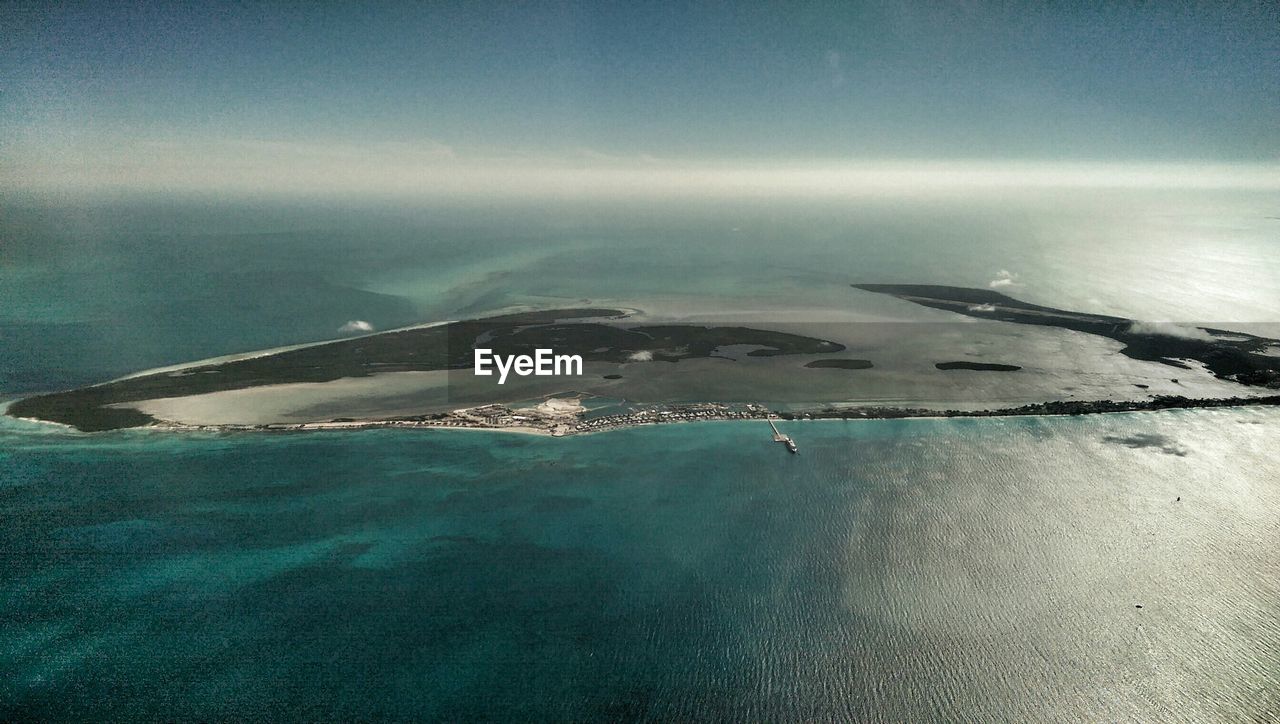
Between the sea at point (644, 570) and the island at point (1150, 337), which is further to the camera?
the island at point (1150, 337)

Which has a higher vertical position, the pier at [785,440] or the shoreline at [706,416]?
the shoreline at [706,416]

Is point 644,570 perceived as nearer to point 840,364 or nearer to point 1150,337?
point 840,364

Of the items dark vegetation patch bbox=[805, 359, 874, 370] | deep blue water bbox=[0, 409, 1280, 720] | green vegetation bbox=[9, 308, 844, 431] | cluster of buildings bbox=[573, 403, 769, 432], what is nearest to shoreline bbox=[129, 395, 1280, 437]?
cluster of buildings bbox=[573, 403, 769, 432]

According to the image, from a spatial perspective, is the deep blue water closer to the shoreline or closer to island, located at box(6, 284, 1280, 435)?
the shoreline

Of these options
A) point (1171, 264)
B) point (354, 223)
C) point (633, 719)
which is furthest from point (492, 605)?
point (354, 223)

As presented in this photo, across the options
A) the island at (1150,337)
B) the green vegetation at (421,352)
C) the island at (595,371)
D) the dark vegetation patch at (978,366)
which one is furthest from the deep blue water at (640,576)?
the island at (1150,337)

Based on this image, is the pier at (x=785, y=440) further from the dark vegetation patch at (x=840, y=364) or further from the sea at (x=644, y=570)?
the dark vegetation patch at (x=840, y=364)
